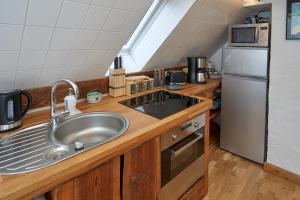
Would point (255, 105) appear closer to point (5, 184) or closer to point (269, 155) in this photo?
point (269, 155)

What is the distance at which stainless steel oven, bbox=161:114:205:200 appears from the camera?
4.45ft

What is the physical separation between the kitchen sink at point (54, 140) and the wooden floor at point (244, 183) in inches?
45.7

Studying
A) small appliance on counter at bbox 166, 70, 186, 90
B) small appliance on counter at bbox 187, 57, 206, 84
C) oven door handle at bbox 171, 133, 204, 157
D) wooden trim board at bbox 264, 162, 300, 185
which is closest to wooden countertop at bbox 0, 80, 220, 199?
oven door handle at bbox 171, 133, 204, 157

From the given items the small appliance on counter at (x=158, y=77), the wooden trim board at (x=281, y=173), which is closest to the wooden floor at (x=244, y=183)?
the wooden trim board at (x=281, y=173)

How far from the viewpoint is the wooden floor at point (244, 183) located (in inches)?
73.9

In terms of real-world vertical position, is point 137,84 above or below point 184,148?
above

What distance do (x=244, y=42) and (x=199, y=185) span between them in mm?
1534

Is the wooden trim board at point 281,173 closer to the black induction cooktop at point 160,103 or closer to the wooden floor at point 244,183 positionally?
the wooden floor at point 244,183

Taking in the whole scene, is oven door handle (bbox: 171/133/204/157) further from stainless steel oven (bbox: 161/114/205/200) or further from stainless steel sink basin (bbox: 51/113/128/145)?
stainless steel sink basin (bbox: 51/113/128/145)

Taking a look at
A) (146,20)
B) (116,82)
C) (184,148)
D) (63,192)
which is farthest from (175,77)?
(63,192)

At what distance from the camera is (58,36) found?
4.02 feet

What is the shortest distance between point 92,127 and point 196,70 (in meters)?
1.45

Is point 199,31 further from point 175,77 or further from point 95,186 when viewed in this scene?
point 95,186

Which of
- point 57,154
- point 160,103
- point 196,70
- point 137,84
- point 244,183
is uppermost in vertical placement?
point 196,70
